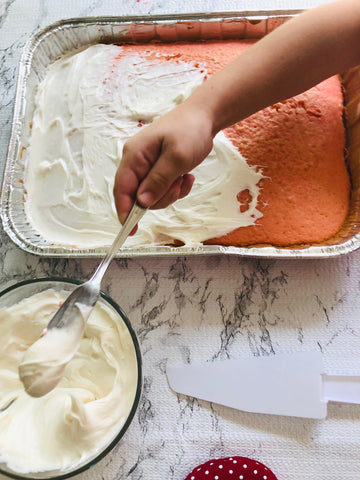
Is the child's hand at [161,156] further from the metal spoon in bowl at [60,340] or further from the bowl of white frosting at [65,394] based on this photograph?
the bowl of white frosting at [65,394]

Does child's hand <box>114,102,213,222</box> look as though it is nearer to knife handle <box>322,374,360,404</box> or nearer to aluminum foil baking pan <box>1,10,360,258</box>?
Answer: aluminum foil baking pan <box>1,10,360,258</box>

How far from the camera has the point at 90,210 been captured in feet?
2.90

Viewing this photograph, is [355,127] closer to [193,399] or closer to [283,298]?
[283,298]

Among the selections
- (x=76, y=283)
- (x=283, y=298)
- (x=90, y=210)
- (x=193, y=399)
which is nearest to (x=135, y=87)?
(x=90, y=210)

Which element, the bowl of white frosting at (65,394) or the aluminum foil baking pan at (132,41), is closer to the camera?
the bowl of white frosting at (65,394)

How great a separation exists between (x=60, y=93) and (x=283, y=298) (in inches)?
27.8

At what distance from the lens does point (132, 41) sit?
1.00 m

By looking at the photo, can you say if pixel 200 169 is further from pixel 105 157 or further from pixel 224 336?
pixel 224 336

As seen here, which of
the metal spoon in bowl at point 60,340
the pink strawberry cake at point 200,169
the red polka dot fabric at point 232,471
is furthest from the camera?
the pink strawberry cake at point 200,169

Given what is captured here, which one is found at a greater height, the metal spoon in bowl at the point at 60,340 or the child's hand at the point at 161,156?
the child's hand at the point at 161,156

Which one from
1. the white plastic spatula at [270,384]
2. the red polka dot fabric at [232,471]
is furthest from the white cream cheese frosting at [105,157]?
the red polka dot fabric at [232,471]

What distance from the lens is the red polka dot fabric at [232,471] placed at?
0.76 metres

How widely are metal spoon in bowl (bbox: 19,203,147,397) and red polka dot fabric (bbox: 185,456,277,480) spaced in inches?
13.5

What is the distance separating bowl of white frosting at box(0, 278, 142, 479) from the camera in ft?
2.29
